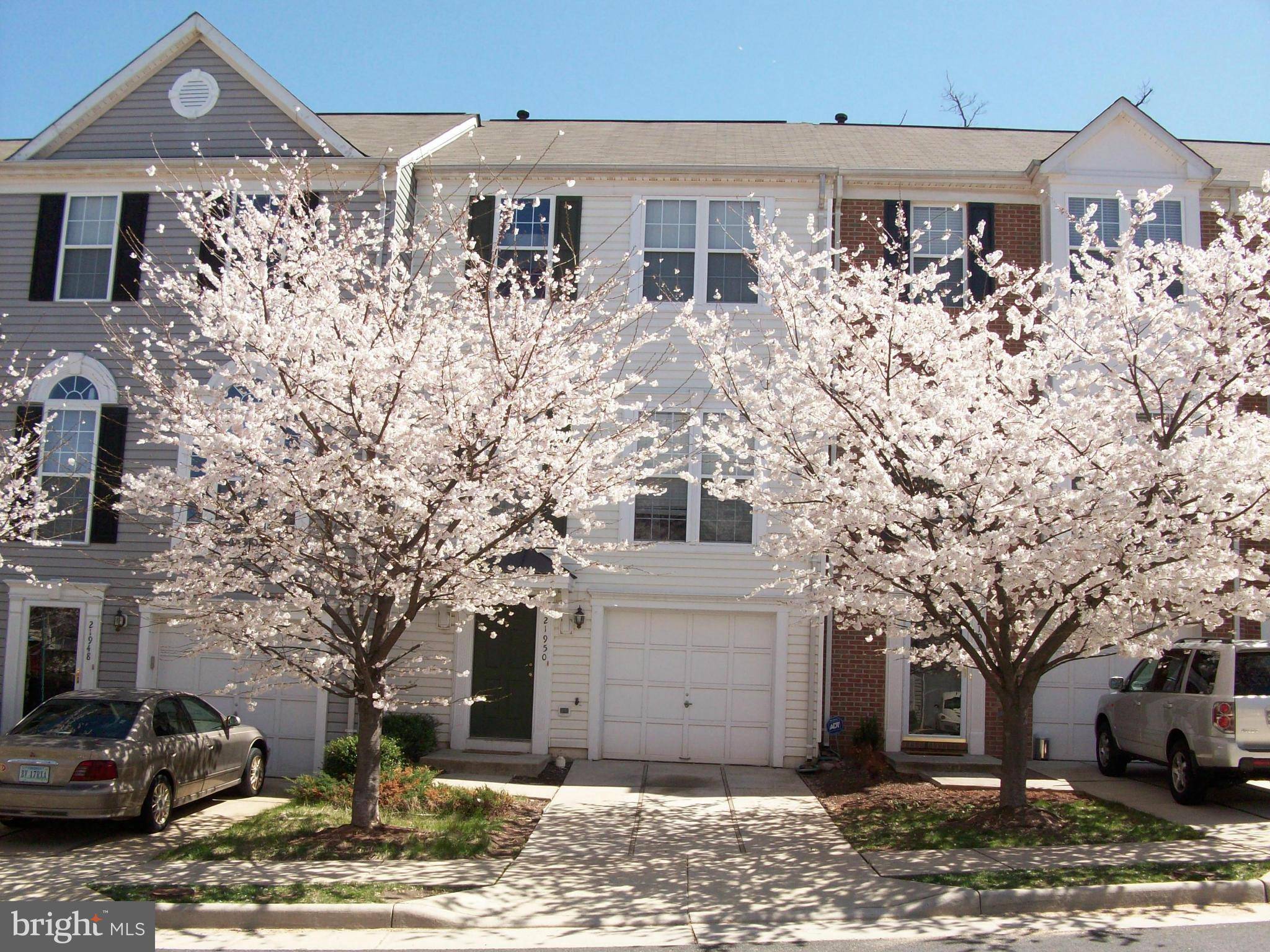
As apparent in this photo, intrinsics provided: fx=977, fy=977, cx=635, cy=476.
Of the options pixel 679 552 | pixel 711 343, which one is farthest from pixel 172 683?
pixel 711 343

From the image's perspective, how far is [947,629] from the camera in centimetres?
958

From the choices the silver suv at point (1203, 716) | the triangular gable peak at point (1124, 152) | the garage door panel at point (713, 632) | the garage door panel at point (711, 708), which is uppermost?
the triangular gable peak at point (1124, 152)

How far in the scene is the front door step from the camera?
42.8 ft

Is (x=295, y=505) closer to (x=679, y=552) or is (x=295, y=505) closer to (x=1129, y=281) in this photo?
(x=679, y=552)

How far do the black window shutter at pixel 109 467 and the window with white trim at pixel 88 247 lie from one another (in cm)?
191

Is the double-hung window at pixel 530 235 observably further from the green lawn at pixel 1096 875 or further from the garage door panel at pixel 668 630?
the green lawn at pixel 1096 875

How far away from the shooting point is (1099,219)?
15016 mm

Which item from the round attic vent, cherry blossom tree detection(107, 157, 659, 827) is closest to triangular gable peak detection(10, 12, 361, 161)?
the round attic vent

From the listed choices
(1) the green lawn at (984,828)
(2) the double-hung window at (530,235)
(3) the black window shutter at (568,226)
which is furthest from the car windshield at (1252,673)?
(2) the double-hung window at (530,235)

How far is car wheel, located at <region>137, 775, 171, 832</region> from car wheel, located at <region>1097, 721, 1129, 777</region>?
11256 mm

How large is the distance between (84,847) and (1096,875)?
29.8 feet

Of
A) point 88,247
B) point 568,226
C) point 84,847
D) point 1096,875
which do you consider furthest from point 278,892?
point 88,247

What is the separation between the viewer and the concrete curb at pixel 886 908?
291 inches

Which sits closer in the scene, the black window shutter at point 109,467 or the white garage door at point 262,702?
the white garage door at point 262,702
